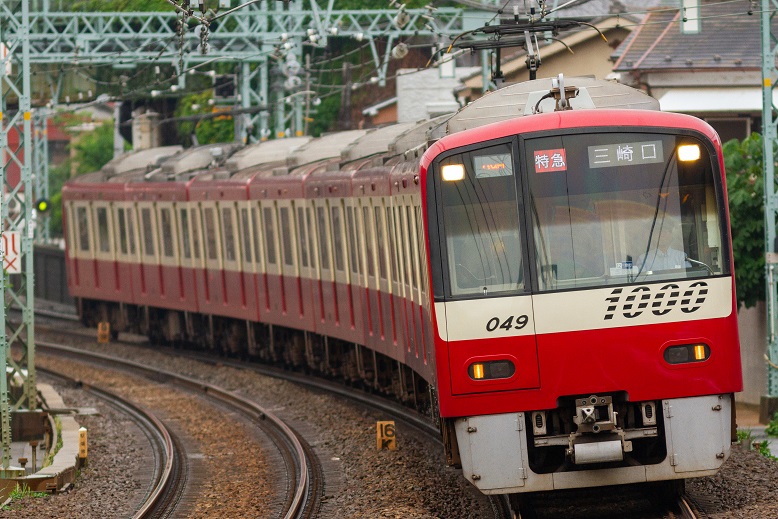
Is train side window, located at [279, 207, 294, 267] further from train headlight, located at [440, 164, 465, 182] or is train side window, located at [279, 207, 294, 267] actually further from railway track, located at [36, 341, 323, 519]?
train headlight, located at [440, 164, 465, 182]

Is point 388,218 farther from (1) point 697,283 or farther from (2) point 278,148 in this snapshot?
(2) point 278,148

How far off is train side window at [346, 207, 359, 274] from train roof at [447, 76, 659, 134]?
19.8 ft

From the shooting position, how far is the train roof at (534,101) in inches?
408

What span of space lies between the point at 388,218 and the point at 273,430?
3.36 m

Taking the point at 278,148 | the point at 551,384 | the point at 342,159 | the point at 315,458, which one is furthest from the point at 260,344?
the point at 551,384

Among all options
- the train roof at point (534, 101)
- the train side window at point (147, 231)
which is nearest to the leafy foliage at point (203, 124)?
the train side window at point (147, 231)

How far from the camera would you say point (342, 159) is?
60.4ft

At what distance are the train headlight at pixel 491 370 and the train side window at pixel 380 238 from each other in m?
5.17

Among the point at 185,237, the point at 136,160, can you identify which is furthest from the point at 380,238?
the point at 136,160

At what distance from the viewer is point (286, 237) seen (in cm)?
2075

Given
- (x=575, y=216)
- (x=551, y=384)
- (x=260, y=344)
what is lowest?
(x=260, y=344)

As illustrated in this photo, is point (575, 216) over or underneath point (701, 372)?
over

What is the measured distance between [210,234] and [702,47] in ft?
24.6

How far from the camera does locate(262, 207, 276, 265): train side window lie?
2125 centimetres
